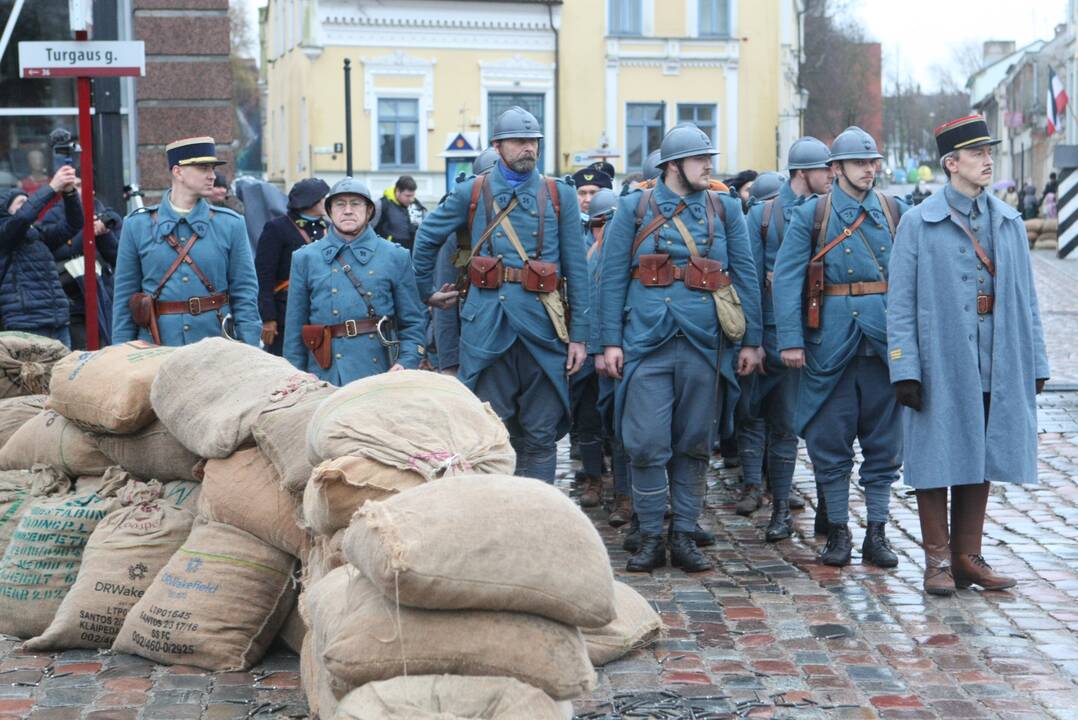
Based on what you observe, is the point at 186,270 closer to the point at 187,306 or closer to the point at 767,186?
the point at 187,306

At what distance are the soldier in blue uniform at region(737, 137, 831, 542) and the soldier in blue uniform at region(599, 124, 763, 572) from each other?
879 millimetres

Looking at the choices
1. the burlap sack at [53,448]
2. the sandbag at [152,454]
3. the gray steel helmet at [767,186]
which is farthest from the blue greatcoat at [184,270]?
the gray steel helmet at [767,186]

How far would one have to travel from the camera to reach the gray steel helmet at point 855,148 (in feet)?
25.8

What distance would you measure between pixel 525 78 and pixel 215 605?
129 ft

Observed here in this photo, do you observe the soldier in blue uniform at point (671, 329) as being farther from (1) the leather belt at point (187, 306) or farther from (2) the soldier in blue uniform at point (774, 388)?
(1) the leather belt at point (187, 306)

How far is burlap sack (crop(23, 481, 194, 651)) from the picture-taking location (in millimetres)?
6367

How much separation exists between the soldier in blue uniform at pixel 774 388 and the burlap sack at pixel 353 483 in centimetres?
363

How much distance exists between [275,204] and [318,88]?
30.2 meters

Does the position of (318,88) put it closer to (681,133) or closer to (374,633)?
(681,133)

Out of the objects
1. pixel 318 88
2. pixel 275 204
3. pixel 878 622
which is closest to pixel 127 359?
pixel 878 622

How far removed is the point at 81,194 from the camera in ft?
31.3

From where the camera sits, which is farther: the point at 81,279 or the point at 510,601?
the point at 81,279

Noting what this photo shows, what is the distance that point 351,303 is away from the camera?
782 centimetres

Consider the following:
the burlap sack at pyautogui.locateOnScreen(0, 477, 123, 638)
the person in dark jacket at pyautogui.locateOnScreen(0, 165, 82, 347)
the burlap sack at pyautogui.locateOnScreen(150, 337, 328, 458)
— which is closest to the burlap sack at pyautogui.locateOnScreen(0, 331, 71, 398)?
the person in dark jacket at pyautogui.locateOnScreen(0, 165, 82, 347)
